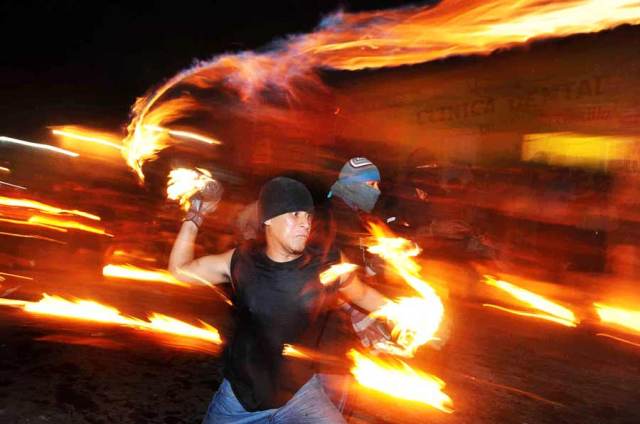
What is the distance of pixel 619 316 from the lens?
8.32 m

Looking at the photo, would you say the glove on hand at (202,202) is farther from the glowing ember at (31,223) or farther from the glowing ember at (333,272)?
the glowing ember at (31,223)

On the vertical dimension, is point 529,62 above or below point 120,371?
above

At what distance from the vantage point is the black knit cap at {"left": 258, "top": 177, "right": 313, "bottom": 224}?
2.78 metres

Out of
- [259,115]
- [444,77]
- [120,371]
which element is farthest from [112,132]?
[444,77]

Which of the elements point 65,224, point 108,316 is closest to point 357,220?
point 108,316

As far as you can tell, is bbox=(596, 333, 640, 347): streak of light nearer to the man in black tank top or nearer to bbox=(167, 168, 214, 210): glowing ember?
the man in black tank top

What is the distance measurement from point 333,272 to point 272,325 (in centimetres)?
43

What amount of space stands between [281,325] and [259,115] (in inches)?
368

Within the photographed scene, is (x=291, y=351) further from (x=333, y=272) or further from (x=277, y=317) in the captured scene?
(x=333, y=272)

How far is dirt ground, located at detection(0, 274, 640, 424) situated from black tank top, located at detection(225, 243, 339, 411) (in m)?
2.16

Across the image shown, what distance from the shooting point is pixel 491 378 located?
5.84 meters

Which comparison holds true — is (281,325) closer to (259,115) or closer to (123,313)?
(123,313)

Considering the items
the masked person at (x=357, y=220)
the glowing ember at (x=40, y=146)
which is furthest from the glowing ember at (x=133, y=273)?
the masked person at (x=357, y=220)

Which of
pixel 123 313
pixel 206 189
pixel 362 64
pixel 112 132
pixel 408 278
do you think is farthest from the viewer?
pixel 112 132
